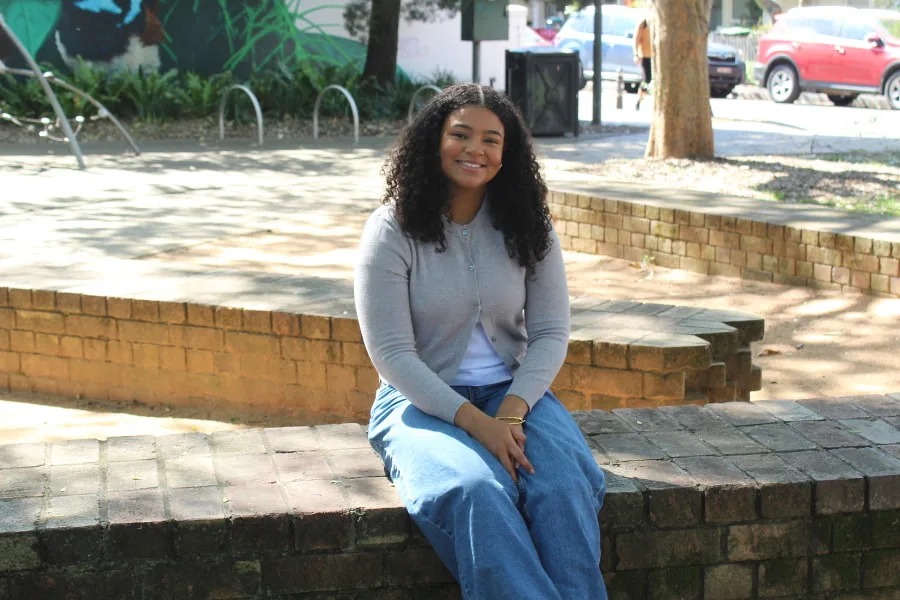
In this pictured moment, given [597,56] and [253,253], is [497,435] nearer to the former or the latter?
[253,253]

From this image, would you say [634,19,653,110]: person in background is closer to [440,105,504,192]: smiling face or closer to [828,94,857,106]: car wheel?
[828,94,857,106]: car wheel

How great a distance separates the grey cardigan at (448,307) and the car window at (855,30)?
20185 mm

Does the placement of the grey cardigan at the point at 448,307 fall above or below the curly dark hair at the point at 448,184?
below

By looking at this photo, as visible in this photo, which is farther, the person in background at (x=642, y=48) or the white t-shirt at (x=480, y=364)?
the person in background at (x=642, y=48)

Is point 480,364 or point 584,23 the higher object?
point 584,23

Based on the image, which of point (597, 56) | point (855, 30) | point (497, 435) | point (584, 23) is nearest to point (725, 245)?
point (497, 435)

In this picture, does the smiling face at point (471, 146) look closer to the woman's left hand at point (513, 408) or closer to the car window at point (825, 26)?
the woman's left hand at point (513, 408)

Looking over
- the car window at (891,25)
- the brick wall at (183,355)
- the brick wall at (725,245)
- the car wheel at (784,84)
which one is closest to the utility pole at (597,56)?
the car wheel at (784,84)

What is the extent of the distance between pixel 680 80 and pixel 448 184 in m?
9.18

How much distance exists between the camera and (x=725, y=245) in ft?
27.8

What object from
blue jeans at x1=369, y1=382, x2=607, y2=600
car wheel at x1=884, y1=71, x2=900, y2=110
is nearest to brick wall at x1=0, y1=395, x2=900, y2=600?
blue jeans at x1=369, y1=382, x2=607, y2=600

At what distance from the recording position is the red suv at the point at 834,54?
21.4 m

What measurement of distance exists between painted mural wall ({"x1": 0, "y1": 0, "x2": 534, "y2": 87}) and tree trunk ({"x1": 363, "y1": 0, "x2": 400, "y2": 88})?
1281 mm

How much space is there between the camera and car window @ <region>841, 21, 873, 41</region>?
72.0 ft
